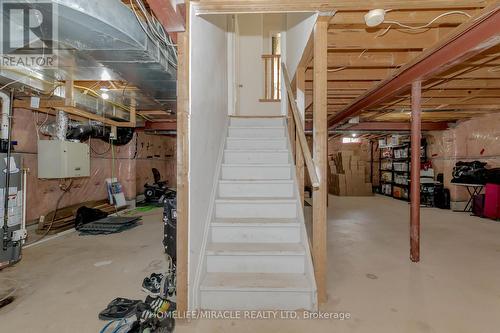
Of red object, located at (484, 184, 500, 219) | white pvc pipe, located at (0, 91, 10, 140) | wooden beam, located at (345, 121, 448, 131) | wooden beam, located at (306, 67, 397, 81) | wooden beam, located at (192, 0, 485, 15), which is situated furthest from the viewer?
wooden beam, located at (345, 121, 448, 131)

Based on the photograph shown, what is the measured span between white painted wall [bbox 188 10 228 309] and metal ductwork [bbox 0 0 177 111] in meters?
0.44

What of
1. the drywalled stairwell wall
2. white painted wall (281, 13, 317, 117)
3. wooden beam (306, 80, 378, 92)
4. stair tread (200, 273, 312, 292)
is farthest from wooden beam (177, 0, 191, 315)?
the drywalled stairwell wall

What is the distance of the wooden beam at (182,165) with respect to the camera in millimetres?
1764

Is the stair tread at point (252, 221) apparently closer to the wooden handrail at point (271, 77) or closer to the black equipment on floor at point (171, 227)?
the black equipment on floor at point (171, 227)

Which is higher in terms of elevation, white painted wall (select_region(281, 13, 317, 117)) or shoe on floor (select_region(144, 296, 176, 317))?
white painted wall (select_region(281, 13, 317, 117))

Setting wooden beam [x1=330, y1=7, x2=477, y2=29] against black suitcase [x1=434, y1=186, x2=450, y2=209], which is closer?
wooden beam [x1=330, y1=7, x2=477, y2=29]

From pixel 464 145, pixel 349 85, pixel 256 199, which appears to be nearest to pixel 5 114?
pixel 256 199

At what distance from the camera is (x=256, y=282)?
6.46 feet

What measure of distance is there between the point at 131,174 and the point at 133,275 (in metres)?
4.15

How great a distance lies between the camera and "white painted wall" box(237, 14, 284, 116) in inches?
232

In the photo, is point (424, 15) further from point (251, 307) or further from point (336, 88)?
point (251, 307)

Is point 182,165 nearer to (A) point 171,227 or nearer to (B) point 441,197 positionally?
(A) point 171,227

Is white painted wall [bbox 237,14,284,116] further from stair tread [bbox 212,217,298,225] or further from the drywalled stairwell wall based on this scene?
the drywalled stairwell wall

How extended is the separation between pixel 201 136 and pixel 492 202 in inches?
243
